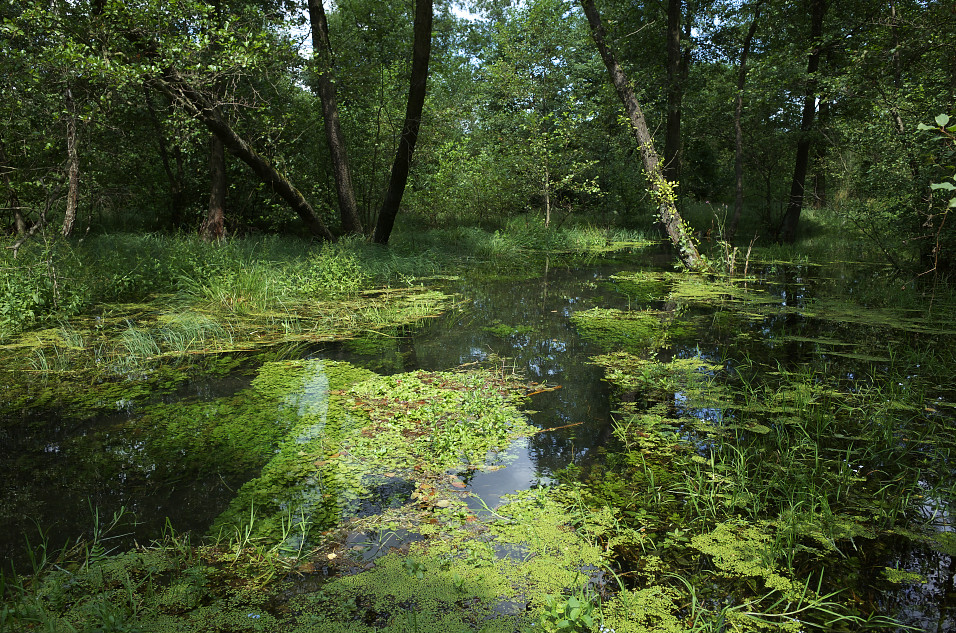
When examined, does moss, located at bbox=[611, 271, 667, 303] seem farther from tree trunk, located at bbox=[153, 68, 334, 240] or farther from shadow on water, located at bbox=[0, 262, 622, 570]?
tree trunk, located at bbox=[153, 68, 334, 240]

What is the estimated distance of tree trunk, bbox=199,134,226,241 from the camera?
9.42m

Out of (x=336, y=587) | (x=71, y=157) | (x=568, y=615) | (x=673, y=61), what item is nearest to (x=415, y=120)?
(x=71, y=157)

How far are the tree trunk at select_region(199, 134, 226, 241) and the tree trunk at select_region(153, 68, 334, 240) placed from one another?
1552 mm

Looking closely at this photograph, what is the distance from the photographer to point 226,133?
736cm

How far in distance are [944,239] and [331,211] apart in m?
10.4

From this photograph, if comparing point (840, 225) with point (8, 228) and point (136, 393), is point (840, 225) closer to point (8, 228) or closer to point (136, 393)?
point (136, 393)

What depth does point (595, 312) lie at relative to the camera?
5.98m

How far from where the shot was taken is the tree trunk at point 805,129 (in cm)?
1059

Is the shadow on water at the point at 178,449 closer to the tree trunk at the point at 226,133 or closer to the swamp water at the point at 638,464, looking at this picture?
the swamp water at the point at 638,464

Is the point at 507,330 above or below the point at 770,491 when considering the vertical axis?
above

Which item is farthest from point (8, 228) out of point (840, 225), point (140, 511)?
point (840, 225)

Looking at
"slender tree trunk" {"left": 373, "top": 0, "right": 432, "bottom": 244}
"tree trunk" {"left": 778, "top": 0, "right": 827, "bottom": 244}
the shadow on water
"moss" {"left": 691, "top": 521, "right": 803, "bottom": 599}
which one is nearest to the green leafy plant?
"moss" {"left": 691, "top": 521, "right": 803, "bottom": 599}

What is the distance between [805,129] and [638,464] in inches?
458

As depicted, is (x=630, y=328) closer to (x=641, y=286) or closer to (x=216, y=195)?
(x=641, y=286)
